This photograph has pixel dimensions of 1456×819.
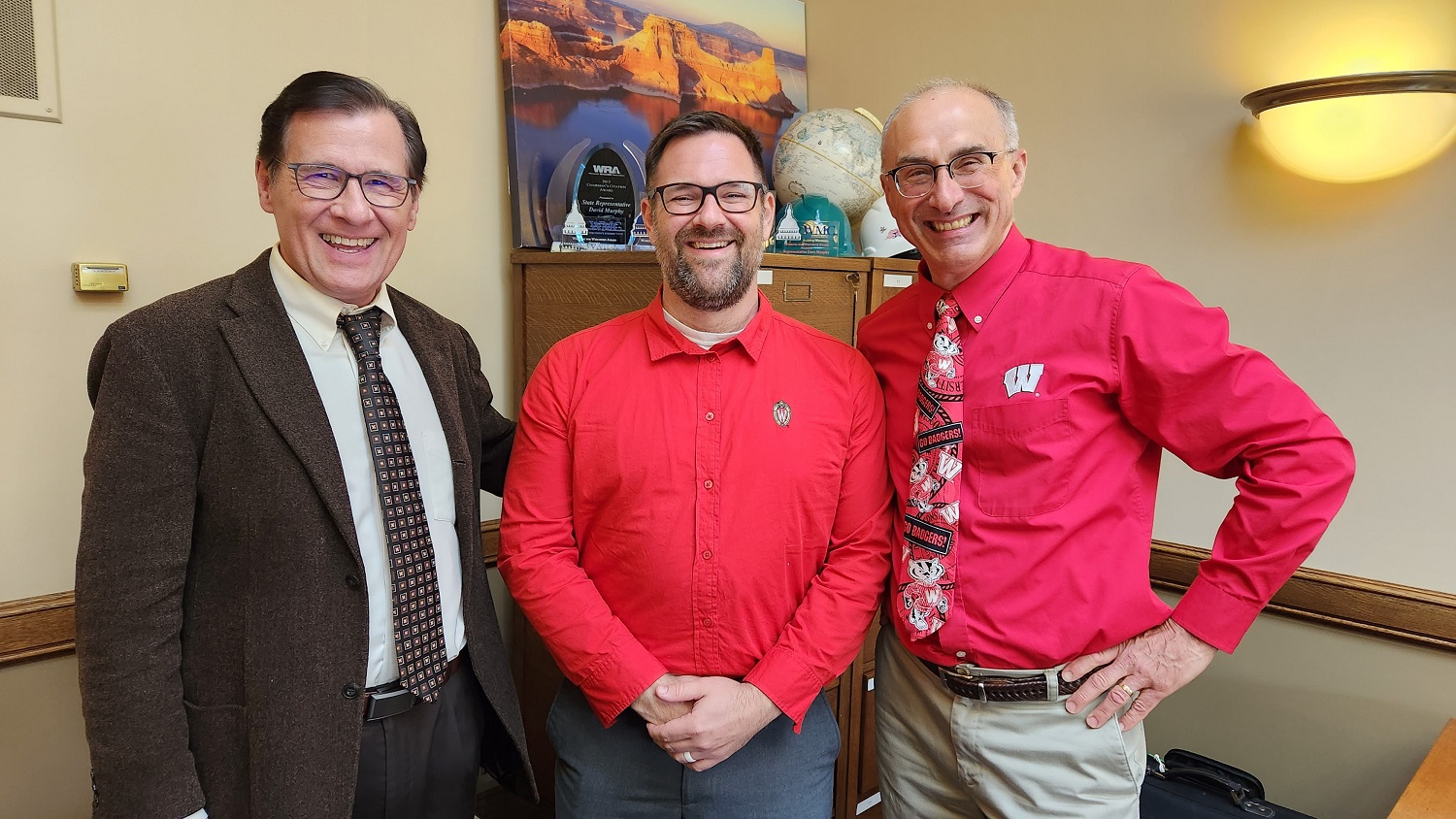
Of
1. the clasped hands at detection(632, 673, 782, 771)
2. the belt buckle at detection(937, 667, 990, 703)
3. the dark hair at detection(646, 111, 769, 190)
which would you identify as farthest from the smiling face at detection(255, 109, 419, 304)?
the belt buckle at detection(937, 667, 990, 703)

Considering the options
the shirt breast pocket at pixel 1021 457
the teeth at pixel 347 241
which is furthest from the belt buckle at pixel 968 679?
the teeth at pixel 347 241

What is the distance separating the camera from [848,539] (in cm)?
160

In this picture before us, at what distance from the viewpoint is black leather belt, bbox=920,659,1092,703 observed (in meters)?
1.44

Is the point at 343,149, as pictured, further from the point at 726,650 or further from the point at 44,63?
the point at 726,650

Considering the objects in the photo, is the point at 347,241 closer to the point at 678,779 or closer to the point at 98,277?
the point at 98,277

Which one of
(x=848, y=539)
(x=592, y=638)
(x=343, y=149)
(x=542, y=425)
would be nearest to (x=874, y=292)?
(x=848, y=539)

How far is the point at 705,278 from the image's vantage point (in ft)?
5.20

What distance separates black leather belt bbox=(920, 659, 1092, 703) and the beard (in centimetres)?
78

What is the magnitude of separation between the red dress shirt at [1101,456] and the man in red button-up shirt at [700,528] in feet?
0.74

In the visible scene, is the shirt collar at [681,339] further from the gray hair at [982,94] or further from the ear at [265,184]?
the ear at [265,184]

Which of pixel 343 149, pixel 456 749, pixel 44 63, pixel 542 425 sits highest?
pixel 44 63

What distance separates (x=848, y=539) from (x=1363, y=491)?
1.38 metres

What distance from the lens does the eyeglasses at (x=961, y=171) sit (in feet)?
4.91

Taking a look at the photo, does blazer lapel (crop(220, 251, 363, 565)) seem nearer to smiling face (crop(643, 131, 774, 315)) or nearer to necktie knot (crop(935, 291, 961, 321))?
smiling face (crop(643, 131, 774, 315))
